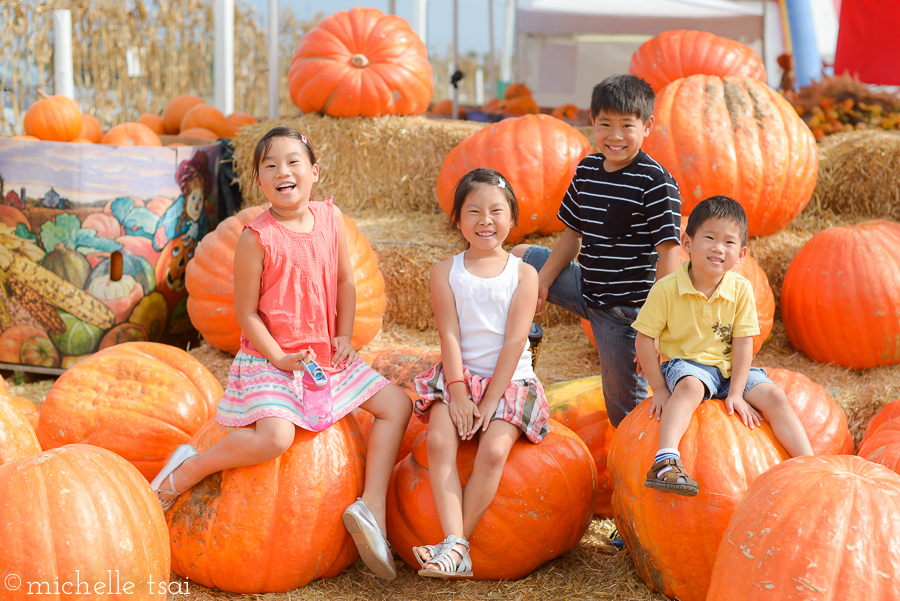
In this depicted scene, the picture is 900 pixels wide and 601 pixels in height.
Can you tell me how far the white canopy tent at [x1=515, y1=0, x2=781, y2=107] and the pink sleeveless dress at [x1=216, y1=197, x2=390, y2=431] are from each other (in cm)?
756

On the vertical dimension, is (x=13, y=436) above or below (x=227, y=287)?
below

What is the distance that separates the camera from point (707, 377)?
6.86 ft

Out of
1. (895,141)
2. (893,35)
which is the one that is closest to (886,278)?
(895,141)

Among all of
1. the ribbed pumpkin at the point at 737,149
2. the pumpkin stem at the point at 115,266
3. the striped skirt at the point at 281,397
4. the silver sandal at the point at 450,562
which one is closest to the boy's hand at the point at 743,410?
the silver sandal at the point at 450,562

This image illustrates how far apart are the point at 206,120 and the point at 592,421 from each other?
4.19 meters

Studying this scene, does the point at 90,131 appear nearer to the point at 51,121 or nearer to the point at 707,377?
the point at 51,121

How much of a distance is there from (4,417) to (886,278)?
11.1 ft

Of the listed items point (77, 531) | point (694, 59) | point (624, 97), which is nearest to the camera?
point (77, 531)

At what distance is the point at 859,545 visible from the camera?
1.44m

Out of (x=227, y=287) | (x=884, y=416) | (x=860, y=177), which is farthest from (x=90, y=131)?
(x=860, y=177)

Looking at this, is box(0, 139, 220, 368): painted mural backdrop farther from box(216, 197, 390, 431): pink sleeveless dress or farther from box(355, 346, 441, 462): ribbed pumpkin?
box(216, 197, 390, 431): pink sleeveless dress

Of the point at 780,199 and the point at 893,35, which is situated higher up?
the point at 893,35

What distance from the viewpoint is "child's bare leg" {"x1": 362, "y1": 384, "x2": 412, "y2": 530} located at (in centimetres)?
216

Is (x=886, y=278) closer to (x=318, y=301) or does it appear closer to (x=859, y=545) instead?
(x=859, y=545)
